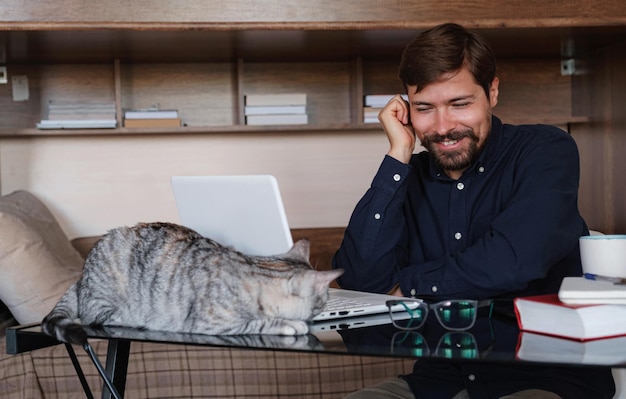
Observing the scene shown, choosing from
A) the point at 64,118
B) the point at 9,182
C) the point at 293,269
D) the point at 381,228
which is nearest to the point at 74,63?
the point at 64,118

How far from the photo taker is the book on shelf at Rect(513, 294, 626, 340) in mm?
1085

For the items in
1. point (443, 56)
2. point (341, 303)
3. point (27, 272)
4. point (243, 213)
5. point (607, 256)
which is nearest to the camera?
point (607, 256)

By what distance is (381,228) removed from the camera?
67.4 inches

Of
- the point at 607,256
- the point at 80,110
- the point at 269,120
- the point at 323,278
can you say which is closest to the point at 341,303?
the point at 323,278

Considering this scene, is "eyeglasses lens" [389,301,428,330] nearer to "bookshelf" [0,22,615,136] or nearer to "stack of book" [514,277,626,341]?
"stack of book" [514,277,626,341]

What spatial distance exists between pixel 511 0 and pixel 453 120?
3.60 ft

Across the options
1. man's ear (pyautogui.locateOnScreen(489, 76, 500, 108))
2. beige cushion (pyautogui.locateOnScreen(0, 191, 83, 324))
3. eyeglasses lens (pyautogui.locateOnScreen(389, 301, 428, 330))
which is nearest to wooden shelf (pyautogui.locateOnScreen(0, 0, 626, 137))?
beige cushion (pyautogui.locateOnScreen(0, 191, 83, 324))

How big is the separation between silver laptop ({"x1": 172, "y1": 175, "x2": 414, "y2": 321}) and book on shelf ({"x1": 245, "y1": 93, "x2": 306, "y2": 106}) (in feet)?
5.30

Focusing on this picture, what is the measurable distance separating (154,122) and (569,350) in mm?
2403

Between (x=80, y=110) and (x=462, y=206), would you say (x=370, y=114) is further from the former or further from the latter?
(x=462, y=206)

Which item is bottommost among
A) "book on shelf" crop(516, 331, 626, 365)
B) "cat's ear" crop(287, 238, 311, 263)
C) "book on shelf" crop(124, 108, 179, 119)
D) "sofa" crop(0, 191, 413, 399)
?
"sofa" crop(0, 191, 413, 399)

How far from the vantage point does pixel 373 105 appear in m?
3.28

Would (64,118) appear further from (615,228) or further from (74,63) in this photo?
(615,228)

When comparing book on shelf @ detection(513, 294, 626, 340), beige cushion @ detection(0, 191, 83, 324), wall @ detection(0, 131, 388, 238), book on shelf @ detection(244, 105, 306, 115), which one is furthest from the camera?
wall @ detection(0, 131, 388, 238)
